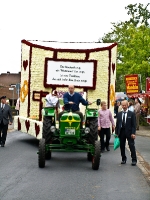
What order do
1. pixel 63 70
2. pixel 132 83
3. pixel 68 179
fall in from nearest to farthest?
pixel 68 179 < pixel 63 70 < pixel 132 83

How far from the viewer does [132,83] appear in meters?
42.6

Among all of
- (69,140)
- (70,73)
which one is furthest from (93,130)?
(70,73)

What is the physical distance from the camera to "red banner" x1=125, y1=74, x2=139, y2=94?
139ft

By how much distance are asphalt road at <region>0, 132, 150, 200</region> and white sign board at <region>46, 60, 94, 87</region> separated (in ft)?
11.7

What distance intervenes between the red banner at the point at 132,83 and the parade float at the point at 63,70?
21.9 metres

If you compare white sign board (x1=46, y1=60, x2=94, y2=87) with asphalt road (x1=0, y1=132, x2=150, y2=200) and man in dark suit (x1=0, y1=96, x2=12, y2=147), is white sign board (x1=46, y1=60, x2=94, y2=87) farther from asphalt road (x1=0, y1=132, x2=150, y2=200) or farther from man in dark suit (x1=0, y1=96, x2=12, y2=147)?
asphalt road (x1=0, y1=132, x2=150, y2=200)

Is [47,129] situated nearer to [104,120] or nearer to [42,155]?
[42,155]

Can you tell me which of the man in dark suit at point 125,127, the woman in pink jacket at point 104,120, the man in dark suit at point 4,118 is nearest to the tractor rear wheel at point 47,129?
the man in dark suit at point 125,127

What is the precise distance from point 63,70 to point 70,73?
0.85 feet

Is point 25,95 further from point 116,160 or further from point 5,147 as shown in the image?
point 116,160

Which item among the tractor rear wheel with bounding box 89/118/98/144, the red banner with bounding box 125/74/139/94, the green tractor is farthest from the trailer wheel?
the red banner with bounding box 125/74/139/94

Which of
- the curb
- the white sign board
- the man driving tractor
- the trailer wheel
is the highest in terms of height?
the white sign board

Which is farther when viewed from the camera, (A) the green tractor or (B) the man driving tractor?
(B) the man driving tractor

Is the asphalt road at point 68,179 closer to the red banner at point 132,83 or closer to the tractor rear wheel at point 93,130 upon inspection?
the tractor rear wheel at point 93,130
